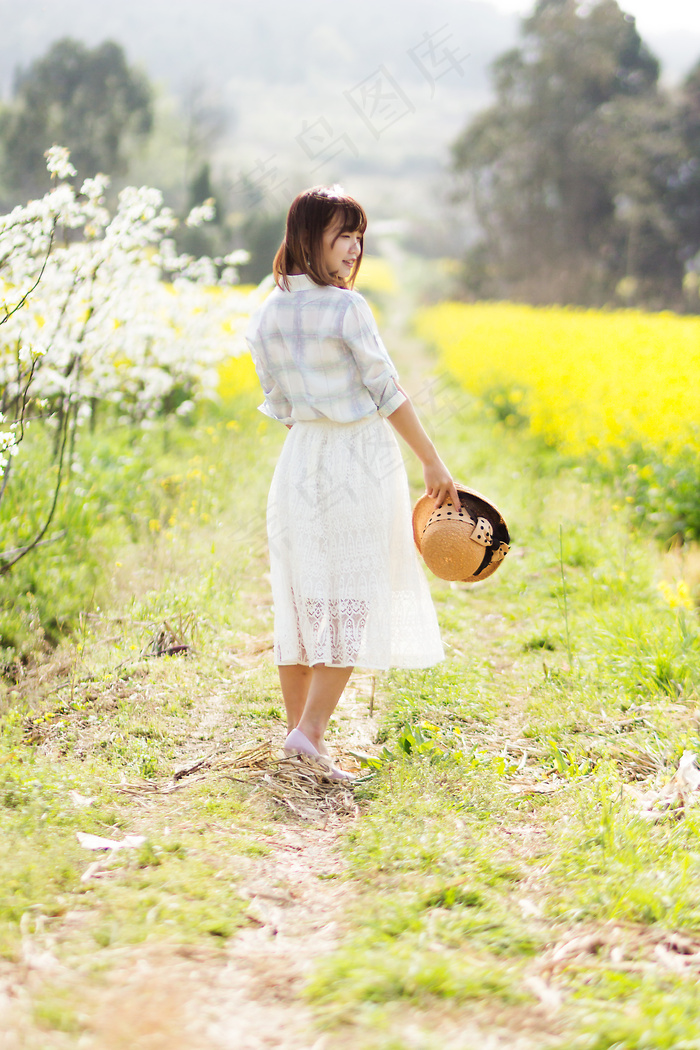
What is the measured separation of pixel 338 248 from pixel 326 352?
315 millimetres

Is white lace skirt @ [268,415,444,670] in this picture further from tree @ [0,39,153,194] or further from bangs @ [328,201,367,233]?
tree @ [0,39,153,194]

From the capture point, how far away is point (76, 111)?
96.0 feet

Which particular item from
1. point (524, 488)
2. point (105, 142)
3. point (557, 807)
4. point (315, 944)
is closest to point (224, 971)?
point (315, 944)

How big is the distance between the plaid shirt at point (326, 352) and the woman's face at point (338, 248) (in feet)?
0.25

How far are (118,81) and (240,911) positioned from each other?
33734mm

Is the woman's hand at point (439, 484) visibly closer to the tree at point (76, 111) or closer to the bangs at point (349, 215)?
the bangs at point (349, 215)

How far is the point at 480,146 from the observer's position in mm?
29438

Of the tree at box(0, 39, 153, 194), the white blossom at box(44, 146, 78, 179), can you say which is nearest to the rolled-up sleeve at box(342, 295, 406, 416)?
the white blossom at box(44, 146, 78, 179)

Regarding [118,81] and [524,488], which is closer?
[524,488]

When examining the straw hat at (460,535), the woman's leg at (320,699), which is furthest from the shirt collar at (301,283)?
the woman's leg at (320,699)

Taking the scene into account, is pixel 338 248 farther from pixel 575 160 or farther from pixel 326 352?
pixel 575 160

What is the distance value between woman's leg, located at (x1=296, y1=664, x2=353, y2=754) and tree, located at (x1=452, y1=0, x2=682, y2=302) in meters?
26.7

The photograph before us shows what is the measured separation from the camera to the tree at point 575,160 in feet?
85.6

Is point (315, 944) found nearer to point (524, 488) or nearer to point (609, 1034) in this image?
point (609, 1034)
